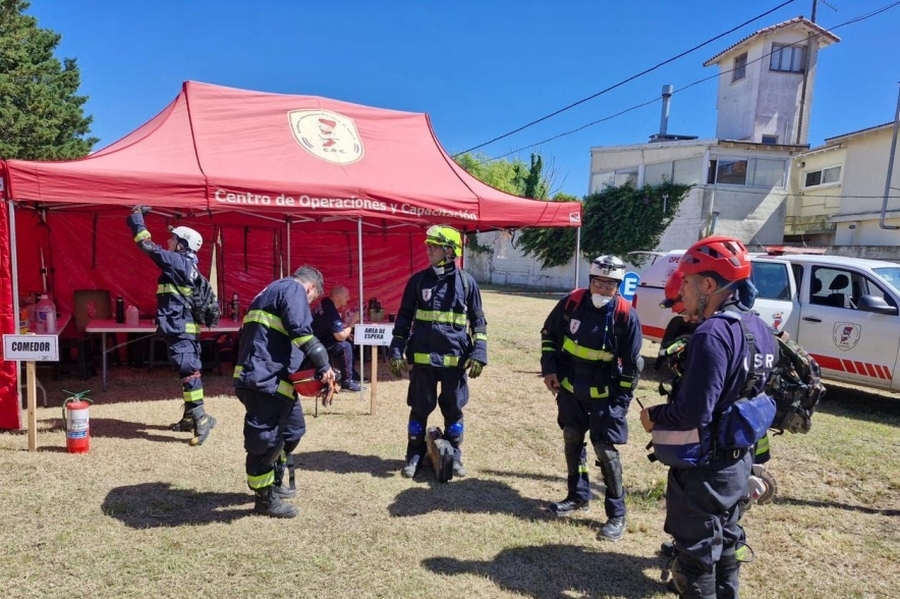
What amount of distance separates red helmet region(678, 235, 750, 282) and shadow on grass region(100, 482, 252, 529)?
3.38 meters

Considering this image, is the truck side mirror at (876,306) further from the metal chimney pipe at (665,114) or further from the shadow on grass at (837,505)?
the metal chimney pipe at (665,114)

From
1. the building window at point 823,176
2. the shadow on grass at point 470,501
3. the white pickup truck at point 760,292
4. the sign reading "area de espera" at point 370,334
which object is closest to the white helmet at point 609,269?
the shadow on grass at point 470,501

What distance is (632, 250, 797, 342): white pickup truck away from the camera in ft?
24.3

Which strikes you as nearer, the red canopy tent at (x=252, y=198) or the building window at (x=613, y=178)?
the red canopy tent at (x=252, y=198)

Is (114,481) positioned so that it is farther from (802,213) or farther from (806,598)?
(802,213)

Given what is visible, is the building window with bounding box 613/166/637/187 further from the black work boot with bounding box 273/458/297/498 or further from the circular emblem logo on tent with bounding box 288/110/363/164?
the black work boot with bounding box 273/458/297/498

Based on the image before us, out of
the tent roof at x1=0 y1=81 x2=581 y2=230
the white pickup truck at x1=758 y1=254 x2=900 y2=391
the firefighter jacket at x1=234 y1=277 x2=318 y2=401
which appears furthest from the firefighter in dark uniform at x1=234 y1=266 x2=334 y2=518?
the white pickup truck at x1=758 y1=254 x2=900 y2=391

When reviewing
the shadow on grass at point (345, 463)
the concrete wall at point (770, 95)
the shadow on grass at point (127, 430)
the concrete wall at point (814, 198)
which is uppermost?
the concrete wall at point (770, 95)

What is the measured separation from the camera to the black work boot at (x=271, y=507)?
12.3 ft

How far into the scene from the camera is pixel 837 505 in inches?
171

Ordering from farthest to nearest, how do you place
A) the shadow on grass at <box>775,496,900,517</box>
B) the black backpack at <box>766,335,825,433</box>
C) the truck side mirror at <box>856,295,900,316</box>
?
the truck side mirror at <box>856,295,900,316</box>
the shadow on grass at <box>775,496,900,517</box>
the black backpack at <box>766,335,825,433</box>

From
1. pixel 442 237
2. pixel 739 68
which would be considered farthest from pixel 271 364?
pixel 739 68

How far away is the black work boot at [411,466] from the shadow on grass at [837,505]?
2929 mm

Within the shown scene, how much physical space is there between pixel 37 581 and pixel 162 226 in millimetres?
6333
